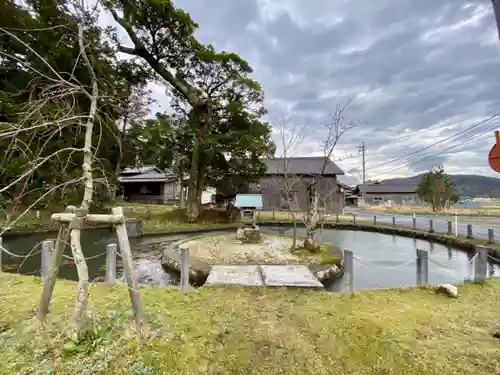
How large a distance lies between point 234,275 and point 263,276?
55 centimetres

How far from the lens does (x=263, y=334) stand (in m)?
3.00

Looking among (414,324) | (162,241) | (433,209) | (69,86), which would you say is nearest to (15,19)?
(162,241)

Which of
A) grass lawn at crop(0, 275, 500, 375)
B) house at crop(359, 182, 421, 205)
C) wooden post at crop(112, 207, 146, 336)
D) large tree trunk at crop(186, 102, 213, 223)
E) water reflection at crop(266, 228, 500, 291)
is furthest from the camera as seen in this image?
house at crop(359, 182, 421, 205)

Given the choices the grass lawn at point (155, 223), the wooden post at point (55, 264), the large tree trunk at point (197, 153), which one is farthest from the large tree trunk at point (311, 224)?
the large tree trunk at point (197, 153)

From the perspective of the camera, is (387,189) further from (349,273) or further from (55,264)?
(55,264)

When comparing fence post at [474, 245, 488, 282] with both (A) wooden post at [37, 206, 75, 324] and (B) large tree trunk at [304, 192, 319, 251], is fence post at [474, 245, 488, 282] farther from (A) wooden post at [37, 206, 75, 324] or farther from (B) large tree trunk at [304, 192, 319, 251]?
(A) wooden post at [37, 206, 75, 324]

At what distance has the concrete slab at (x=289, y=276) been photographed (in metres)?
4.82

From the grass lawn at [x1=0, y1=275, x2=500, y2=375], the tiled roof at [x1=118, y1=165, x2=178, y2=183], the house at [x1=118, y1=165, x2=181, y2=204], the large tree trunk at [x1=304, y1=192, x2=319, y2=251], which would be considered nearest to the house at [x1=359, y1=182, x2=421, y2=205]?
the house at [x1=118, y1=165, x2=181, y2=204]

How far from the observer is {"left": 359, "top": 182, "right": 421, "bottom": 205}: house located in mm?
41750

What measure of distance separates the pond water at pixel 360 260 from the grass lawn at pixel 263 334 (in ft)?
3.83

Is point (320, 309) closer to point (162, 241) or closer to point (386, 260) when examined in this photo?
point (386, 260)

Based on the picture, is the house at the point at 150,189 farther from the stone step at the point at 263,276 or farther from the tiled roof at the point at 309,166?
the stone step at the point at 263,276

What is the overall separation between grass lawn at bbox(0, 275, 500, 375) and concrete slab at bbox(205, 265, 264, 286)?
1.81ft

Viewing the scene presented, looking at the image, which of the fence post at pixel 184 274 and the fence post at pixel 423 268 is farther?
the fence post at pixel 423 268
